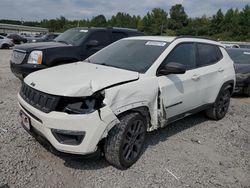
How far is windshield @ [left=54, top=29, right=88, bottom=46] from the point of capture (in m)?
6.88

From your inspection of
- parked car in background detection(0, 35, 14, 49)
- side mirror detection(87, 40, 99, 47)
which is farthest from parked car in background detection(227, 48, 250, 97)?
parked car in background detection(0, 35, 14, 49)

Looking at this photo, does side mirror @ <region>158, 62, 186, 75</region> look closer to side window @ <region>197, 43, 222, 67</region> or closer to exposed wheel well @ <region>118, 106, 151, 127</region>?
exposed wheel well @ <region>118, 106, 151, 127</region>

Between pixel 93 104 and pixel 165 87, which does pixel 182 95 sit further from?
pixel 93 104

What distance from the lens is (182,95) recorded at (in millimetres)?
3941

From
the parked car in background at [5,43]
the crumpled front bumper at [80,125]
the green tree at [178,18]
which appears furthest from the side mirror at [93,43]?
the green tree at [178,18]

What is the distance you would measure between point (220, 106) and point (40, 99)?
3.83m

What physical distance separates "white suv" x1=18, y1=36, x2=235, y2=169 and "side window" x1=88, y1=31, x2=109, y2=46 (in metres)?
2.76

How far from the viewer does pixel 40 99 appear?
2855 mm

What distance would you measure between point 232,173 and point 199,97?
150 cm

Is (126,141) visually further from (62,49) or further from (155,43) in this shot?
(62,49)

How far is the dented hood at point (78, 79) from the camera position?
2.71m

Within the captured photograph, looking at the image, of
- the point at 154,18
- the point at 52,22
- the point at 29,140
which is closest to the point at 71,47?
the point at 29,140

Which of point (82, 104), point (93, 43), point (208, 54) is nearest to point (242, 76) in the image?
point (208, 54)

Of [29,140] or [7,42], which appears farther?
[7,42]
